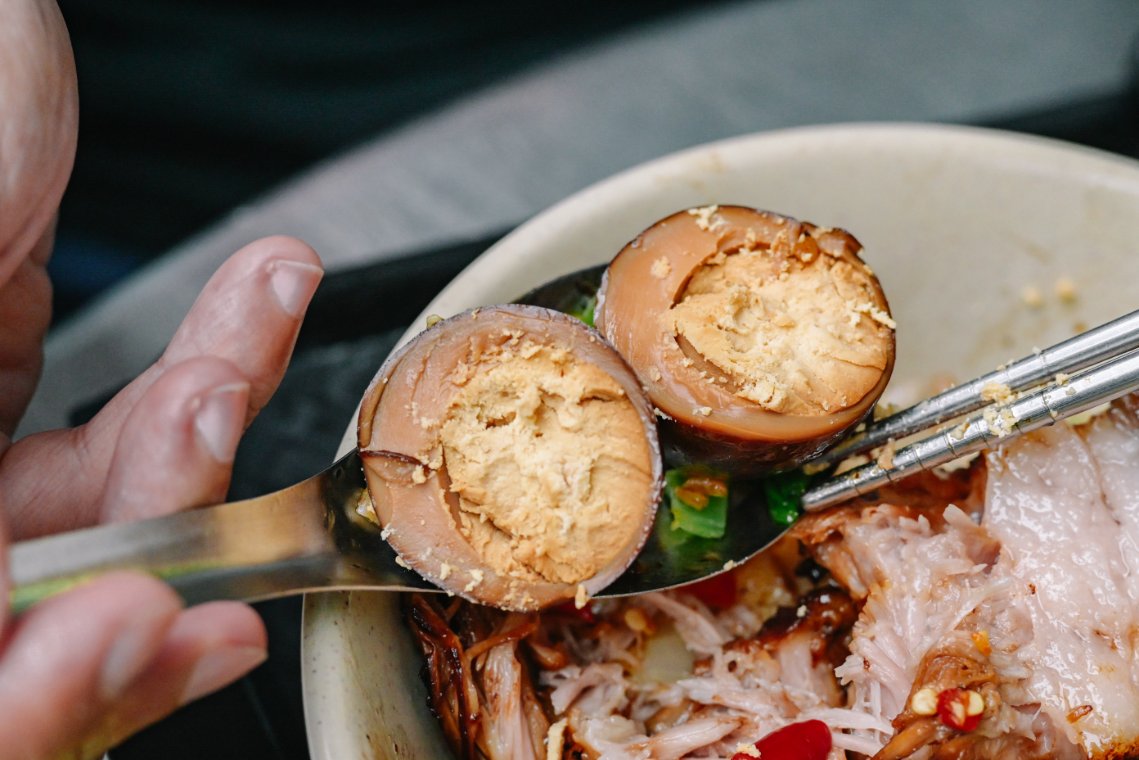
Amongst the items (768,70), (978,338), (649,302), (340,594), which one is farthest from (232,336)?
(768,70)

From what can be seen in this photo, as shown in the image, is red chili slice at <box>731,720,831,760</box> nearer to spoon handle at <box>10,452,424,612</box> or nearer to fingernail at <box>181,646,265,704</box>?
spoon handle at <box>10,452,424,612</box>

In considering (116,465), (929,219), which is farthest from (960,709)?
(116,465)

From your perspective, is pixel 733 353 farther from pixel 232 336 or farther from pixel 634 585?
pixel 232 336

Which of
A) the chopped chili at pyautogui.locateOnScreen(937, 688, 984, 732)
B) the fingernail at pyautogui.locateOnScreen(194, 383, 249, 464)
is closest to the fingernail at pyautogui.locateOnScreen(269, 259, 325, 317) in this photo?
the fingernail at pyautogui.locateOnScreen(194, 383, 249, 464)

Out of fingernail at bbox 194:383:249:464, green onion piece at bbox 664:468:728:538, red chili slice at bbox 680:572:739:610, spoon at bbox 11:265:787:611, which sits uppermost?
fingernail at bbox 194:383:249:464

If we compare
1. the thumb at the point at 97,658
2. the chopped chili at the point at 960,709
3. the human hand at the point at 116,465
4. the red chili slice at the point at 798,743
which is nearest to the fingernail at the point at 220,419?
the human hand at the point at 116,465

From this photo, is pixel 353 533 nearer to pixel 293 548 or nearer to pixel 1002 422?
pixel 293 548

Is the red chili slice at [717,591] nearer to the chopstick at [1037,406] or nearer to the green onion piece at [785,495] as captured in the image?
the green onion piece at [785,495]
